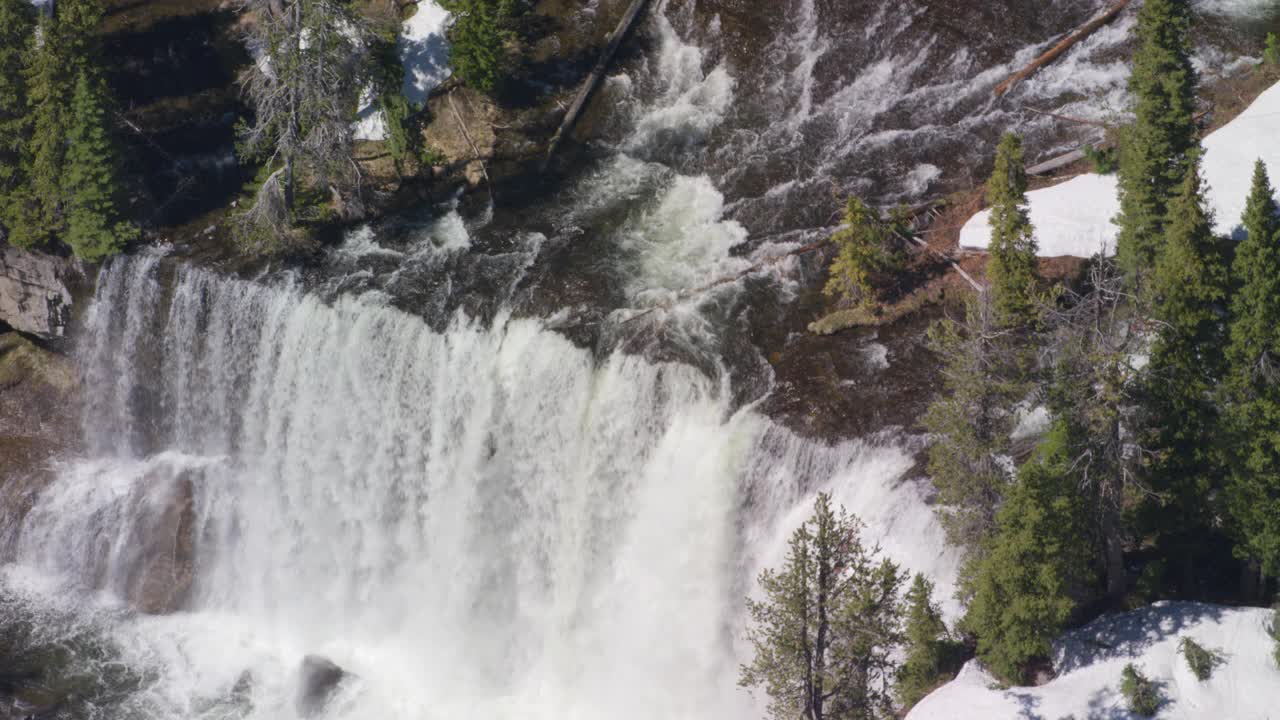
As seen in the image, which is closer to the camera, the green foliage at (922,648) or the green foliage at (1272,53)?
the green foliage at (922,648)

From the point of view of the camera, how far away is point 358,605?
4466 centimetres

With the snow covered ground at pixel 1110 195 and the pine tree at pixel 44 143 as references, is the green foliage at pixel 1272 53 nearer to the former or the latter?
the snow covered ground at pixel 1110 195

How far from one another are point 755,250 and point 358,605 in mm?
16636

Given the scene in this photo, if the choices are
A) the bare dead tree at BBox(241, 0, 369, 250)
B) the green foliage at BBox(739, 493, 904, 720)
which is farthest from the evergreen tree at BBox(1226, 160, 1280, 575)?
the bare dead tree at BBox(241, 0, 369, 250)

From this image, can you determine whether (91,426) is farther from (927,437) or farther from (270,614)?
(927,437)

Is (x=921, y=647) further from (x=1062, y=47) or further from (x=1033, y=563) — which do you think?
(x=1062, y=47)

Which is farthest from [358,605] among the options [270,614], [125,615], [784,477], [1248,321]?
[1248,321]

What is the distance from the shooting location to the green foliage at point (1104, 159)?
42.9 metres

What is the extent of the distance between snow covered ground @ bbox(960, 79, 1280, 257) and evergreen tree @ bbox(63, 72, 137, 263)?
28.0 m

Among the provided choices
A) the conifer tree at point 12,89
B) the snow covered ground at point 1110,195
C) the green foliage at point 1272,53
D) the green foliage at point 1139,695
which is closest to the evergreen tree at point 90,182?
the conifer tree at point 12,89

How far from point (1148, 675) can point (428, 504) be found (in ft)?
69.4

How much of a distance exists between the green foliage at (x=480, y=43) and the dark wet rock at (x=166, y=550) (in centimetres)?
1680

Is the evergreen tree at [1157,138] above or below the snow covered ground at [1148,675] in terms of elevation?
above

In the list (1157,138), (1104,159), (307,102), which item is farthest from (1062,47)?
(307,102)
